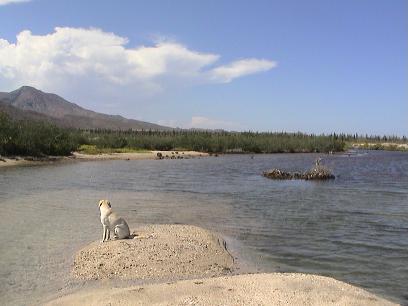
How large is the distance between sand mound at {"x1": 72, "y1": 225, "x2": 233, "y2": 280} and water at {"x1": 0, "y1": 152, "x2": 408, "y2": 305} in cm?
67

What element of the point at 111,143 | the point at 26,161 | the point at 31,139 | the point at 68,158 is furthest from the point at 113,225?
the point at 111,143

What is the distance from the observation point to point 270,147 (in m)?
99.3

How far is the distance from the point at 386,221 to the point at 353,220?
1.28 m

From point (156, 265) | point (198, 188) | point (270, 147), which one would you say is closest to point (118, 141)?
point (270, 147)

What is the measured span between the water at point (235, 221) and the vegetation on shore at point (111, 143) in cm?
1541

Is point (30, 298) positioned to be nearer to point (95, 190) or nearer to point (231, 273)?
point (231, 273)

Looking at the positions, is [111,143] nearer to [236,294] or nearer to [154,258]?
[154,258]

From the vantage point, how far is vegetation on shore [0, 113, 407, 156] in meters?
50.7

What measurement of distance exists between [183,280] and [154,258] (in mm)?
1664

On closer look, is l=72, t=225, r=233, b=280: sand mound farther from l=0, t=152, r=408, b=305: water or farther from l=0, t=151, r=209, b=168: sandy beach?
l=0, t=151, r=209, b=168: sandy beach

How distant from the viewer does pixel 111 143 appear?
80.2 metres

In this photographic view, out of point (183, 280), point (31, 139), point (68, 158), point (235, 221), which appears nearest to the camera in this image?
point (183, 280)

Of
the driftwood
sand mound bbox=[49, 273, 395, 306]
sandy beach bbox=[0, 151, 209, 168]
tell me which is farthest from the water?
sandy beach bbox=[0, 151, 209, 168]

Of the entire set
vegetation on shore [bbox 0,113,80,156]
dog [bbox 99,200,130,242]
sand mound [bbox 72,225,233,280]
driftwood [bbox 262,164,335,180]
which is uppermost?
vegetation on shore [bbox 0,113,80,156]
